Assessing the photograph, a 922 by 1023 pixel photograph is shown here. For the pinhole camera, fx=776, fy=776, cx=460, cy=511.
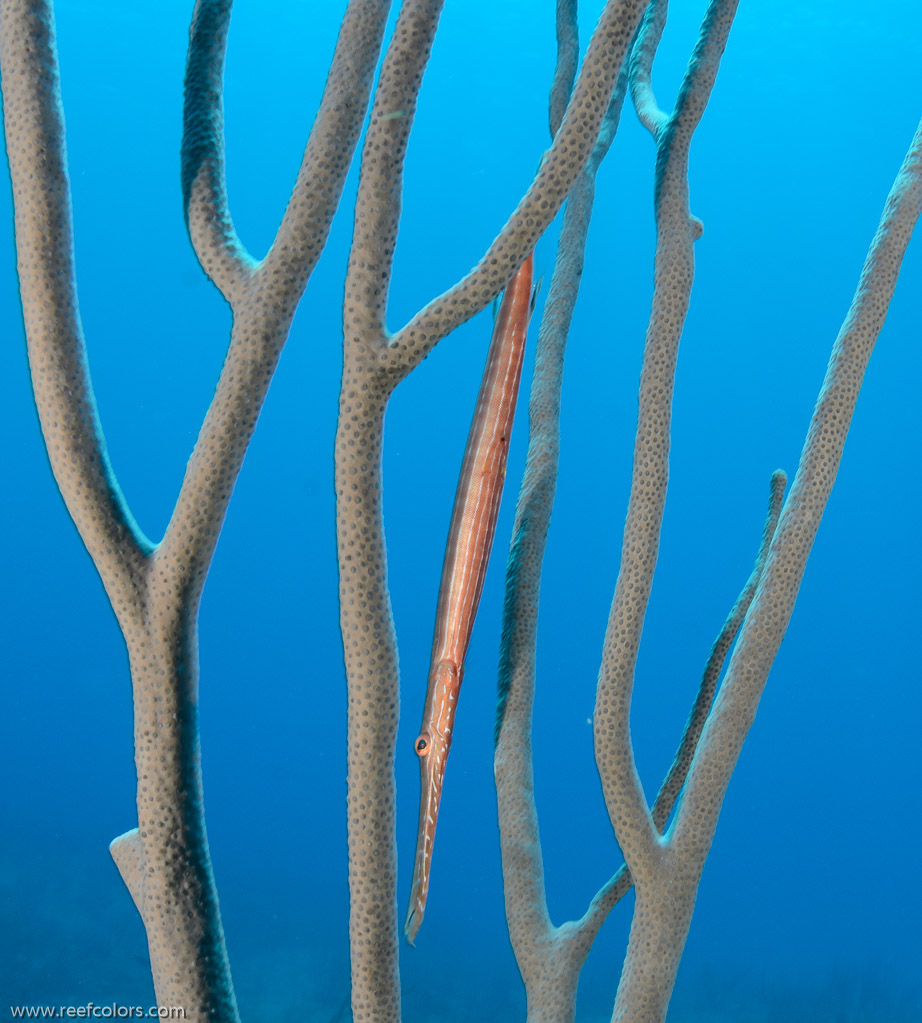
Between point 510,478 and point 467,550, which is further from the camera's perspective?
point 510,478

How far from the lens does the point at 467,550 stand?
4.91ft

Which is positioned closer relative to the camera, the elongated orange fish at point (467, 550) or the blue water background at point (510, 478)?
the elongated orange fish at point (467, 550)

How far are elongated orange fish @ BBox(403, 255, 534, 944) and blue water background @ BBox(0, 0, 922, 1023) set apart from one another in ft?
52.4

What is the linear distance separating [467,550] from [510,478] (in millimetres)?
22160

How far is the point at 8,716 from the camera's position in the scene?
36.2 metres

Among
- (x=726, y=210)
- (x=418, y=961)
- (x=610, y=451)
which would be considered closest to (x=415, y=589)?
(x=610, y=451)

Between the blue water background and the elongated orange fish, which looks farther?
the blue water background

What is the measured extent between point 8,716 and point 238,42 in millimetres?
30882

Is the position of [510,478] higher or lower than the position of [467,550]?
lower

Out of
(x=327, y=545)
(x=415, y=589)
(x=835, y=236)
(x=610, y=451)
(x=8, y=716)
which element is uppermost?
(x=835, y=236)

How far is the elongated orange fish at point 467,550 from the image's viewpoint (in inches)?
56.6

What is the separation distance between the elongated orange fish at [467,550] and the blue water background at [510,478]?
52.4 ft

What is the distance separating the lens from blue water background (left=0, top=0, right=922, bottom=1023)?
2647 cm

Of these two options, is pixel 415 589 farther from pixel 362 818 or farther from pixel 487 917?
pixel 362 818
